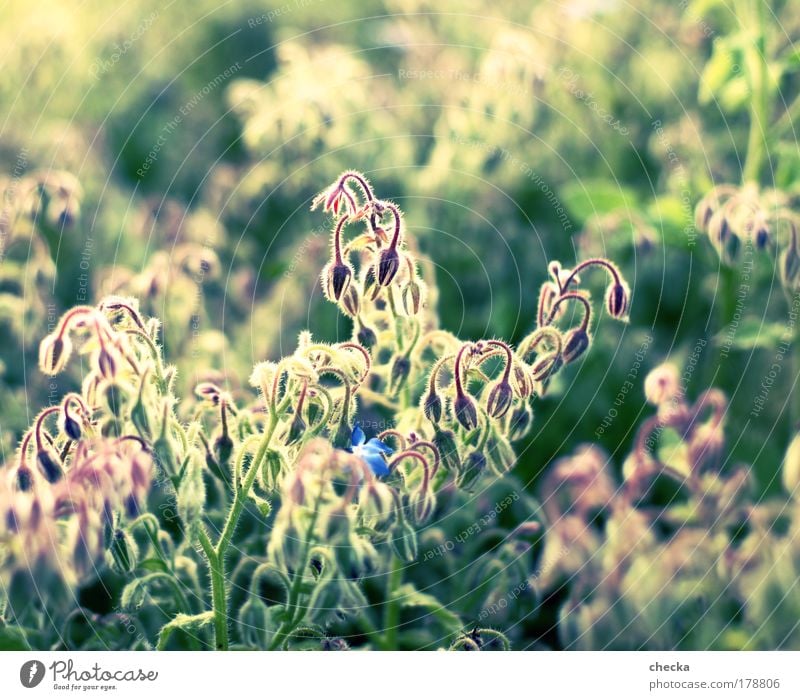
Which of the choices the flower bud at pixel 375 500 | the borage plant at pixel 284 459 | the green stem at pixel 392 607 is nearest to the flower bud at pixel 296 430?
the borage plant at pixel 284 459

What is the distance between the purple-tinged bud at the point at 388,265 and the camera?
1420 mm

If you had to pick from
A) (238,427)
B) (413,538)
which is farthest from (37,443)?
(413,538)

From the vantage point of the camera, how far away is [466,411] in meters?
1.44

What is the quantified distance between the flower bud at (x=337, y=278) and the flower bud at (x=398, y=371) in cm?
16

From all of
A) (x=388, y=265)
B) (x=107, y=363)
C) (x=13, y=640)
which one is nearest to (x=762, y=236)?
(x=388, y=265)

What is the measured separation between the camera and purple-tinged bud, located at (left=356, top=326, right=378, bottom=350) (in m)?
1.54

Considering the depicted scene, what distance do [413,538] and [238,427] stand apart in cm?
31

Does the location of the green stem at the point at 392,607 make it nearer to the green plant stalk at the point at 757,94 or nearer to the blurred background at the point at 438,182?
the blurred background at the point at 438,182

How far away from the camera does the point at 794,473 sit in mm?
1740

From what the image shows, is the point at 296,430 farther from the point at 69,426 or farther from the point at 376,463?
the point at 69,426

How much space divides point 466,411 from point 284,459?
267 millimetres

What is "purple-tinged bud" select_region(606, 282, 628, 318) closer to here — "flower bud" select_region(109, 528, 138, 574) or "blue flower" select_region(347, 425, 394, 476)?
"blue flower" select_region(347, 425, 394, 476)
